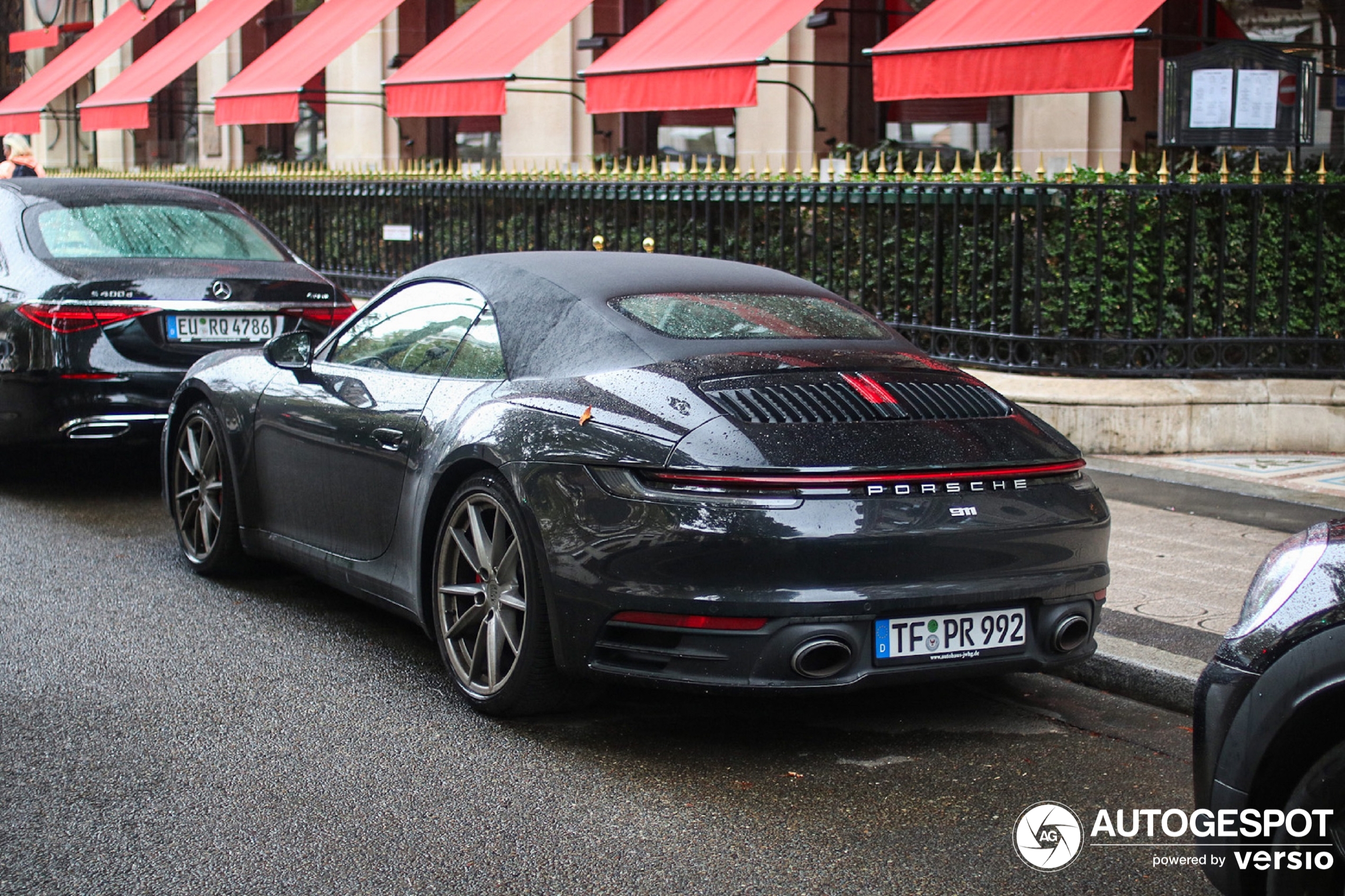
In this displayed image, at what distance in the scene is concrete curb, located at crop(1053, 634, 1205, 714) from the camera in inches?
203

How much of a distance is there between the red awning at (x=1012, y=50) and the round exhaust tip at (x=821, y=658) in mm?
5387

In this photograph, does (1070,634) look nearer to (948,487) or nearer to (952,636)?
(952,636)

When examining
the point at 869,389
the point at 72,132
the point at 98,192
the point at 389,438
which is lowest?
the point at 389,438

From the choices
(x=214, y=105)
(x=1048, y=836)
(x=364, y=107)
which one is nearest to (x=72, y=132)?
(x=214, y=105)

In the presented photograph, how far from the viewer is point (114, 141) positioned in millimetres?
32719

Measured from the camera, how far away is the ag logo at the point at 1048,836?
12.9 feet

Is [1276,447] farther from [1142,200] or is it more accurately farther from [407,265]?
[407,265]

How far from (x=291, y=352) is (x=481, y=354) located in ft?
3.98

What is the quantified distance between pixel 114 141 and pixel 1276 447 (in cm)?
2797

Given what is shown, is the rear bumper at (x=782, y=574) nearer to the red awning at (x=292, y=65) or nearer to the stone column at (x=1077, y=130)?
the stone column at (x=1077, y=130)

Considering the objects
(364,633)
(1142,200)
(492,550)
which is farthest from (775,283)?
(1142,200)

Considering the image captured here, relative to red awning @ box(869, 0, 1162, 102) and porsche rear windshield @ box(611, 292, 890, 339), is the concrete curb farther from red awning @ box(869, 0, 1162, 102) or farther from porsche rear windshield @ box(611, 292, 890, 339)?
red awning @ box(869, 0, 1162, 102)

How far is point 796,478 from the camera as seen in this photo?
439 cm

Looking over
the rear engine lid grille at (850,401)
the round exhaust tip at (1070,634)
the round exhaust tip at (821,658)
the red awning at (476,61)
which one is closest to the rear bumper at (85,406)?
the rear engine lid grille at (850,401)
